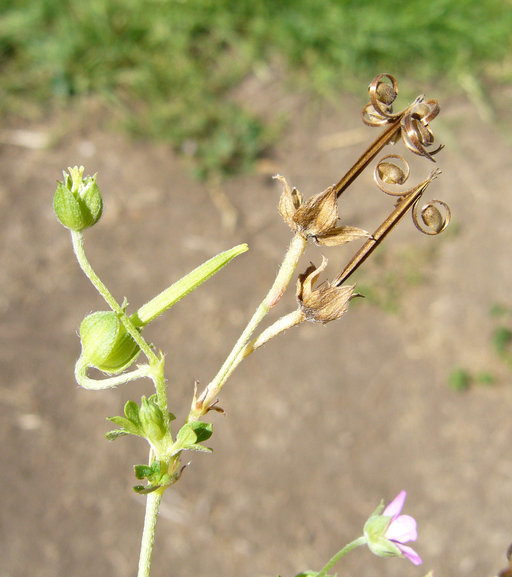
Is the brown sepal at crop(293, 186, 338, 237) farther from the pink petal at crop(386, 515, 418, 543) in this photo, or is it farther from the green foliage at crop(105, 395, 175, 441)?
the pink petal at crop(386, 515, 418, 543)

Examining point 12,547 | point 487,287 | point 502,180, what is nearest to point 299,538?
point 12,547

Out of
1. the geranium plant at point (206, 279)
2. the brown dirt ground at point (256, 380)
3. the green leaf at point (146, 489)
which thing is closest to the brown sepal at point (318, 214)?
the geranium plant at point (206, 279)

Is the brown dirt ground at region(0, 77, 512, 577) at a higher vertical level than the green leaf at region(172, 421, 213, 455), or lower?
lower

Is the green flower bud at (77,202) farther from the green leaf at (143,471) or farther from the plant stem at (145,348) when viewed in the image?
the green leaf at (143,471)

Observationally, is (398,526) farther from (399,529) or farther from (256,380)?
(256,380)

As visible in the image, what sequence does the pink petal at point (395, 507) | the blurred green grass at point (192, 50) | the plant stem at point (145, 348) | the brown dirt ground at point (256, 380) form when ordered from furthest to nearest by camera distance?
1. the blurred green grass at point (192, 50)
2. the brown dirt ground at point (256, 380)
3. the pink petal at point (395, 507)
4. the plant stem at point (145, 348)

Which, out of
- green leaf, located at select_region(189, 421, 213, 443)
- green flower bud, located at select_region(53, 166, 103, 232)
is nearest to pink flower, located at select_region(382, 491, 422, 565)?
green leaf, located at select_region(189, 421, 213, 443)
